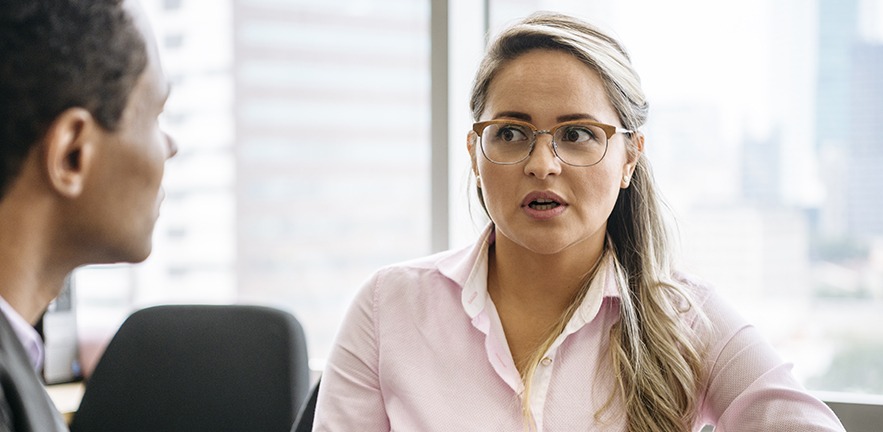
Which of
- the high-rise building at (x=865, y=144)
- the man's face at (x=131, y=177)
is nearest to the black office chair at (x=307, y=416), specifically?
the man's face at (x=131, y=177)

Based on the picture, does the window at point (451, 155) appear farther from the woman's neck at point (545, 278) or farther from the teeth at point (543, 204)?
the teeth at point (543, 204)

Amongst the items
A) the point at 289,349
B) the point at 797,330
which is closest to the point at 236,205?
the point at 289,349

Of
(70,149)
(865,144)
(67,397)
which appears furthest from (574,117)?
(67,397)

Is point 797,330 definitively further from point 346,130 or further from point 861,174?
point 346,130

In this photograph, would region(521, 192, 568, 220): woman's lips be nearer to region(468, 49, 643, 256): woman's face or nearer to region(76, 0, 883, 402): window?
region(468, 49, 643, 256): woman's face

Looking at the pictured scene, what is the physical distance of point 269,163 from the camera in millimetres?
2789

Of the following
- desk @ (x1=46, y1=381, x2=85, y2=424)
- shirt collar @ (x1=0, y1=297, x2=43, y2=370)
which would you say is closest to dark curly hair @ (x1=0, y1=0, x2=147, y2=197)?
shirt collar @ (x1=0, y1=297, x2=43, y2=370)

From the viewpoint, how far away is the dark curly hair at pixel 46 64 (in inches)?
30.5

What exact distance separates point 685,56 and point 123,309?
1.90 meters

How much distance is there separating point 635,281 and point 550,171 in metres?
0.30

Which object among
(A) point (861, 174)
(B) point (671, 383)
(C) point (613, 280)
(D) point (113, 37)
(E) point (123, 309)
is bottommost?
(E) point (123, 309)

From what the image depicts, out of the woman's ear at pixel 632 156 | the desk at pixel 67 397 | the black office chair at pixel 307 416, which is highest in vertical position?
the woman's ear at pixel 632 156

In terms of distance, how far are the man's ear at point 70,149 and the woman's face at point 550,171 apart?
2.77 ft

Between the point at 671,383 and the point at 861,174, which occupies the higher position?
the point at 861,174
